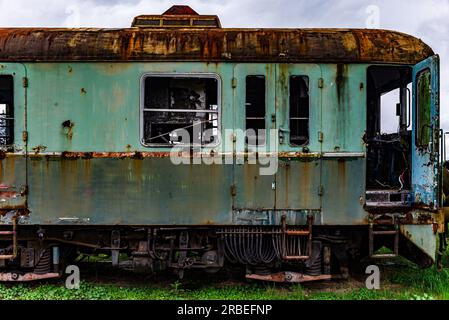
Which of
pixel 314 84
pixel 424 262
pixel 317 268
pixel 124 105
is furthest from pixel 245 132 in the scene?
pixel 424 262

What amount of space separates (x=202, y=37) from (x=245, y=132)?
4.94ft

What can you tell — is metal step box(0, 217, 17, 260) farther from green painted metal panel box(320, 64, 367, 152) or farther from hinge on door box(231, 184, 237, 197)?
green painted metal panel box(320, 64, 367, 152)

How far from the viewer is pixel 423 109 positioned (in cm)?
581

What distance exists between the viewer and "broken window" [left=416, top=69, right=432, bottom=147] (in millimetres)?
5699

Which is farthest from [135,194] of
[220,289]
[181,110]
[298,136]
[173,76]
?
[298,136]

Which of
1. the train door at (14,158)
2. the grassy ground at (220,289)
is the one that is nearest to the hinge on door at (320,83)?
the grassy ground at (220,289)

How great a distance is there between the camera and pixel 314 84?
5852mm

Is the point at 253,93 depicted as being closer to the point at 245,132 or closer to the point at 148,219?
the point at 245,132

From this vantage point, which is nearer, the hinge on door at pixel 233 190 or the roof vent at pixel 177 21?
the hinge on door at pixel 233 190

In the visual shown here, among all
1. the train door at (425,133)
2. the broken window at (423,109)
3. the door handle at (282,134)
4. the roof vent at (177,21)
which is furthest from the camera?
the roof vent at (177,21)

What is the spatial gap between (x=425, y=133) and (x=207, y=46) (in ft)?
10.7

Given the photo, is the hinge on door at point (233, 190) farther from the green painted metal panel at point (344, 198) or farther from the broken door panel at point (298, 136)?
the green painted metal panel at point (344, 198)

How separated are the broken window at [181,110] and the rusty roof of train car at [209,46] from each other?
0.37 meters

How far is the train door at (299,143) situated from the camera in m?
5.75
